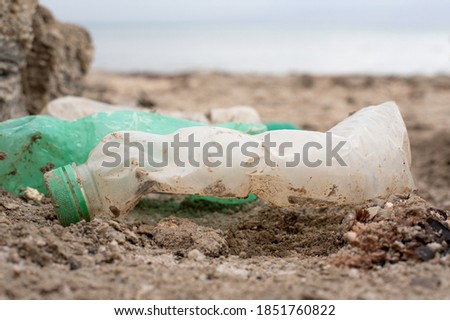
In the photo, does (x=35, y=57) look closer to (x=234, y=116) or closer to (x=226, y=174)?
(x=234, y=116)

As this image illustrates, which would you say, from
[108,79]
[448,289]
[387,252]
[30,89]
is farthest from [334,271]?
[108,79]

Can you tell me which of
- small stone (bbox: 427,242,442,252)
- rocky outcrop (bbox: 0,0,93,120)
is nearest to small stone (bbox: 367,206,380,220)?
small stone (bbox: 427,242,442,252)

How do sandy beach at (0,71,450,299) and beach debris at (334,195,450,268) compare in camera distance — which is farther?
beach debris at (334,195,450,268)

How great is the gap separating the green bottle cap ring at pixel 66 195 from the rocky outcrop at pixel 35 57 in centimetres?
141

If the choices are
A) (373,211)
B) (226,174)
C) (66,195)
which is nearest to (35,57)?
A: (66,195)

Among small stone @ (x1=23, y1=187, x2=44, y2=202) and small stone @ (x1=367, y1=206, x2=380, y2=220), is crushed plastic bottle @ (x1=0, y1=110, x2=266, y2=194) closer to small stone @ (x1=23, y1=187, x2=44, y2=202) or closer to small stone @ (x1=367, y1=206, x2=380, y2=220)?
small stone @ (x1=23, y1=187, x2=44, y2=202)

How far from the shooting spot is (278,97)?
7027 mm

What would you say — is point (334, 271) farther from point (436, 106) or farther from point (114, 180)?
point (436, 106)

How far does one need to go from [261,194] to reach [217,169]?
0.60 feet

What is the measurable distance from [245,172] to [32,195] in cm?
86

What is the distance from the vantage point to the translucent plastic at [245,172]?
239cm

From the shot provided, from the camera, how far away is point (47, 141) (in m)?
2.80

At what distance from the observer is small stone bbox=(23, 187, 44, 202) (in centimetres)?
270

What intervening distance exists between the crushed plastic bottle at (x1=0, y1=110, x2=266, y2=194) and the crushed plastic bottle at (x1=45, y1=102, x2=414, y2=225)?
383 millimetres
